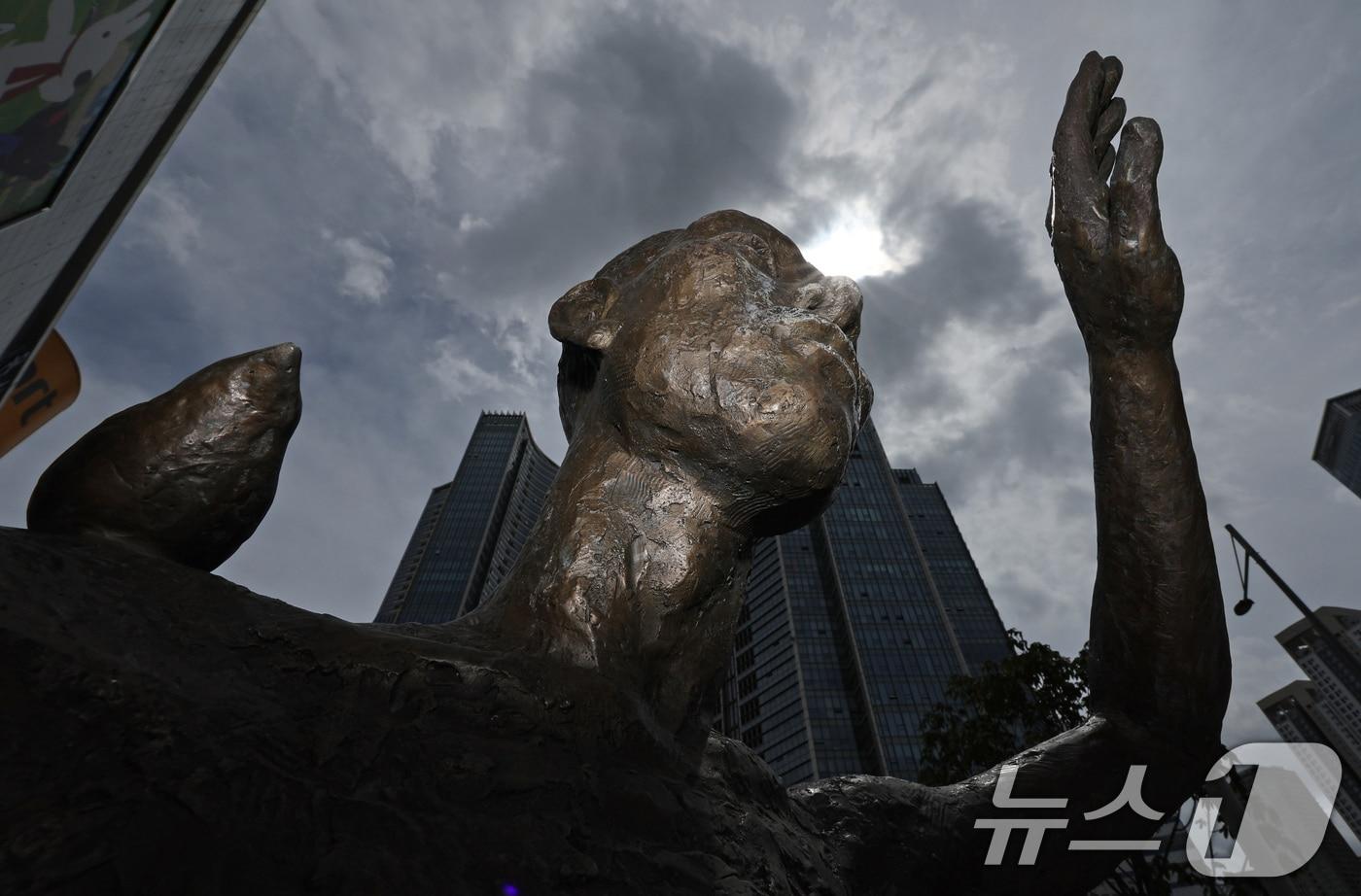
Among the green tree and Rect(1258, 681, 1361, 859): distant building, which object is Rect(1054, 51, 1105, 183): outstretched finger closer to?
the green tree

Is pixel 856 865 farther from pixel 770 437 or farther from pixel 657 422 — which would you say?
pixel 657 422

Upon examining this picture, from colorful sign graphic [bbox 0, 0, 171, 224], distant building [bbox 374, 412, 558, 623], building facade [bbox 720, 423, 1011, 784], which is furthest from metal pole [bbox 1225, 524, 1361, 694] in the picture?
distant building [bbox 374, 412, 558, 623]

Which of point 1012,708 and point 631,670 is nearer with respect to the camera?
point 631,670

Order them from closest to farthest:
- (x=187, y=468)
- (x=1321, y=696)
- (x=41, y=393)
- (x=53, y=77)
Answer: (x=187, y=468), (x=53, y=77), (x=41, y=393), (x=1321, y=696)

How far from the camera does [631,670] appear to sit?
1799mm

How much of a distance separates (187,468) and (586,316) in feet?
3.97

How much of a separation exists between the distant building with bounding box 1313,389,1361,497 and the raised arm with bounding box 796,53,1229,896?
101 m

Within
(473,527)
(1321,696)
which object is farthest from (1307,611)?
(1321,696)

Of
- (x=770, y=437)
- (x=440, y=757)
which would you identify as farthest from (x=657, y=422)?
(x=440, y=757)

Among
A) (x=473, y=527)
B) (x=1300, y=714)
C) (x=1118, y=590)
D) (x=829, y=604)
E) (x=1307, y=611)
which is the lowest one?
(x=1118, y=590)

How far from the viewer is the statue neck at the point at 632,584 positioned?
5.89ft

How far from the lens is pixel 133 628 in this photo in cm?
118

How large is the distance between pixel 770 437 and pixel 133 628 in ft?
4.65

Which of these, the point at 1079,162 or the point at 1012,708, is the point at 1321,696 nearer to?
the point at 1012,708
